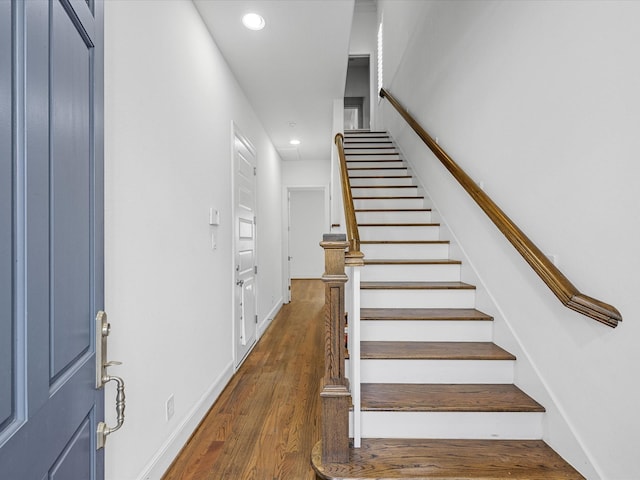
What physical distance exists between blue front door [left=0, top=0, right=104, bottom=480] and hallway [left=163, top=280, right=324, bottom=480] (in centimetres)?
115

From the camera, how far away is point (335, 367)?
5.23 ft

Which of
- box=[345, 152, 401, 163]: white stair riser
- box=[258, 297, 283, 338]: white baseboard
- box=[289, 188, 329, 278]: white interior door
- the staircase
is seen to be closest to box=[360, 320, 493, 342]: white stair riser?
the staircase

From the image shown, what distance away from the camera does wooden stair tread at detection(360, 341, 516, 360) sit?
1.85 m

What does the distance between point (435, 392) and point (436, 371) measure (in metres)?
0.13

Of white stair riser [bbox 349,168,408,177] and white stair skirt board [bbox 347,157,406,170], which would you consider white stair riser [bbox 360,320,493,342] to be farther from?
white stair skirt board [bbox 347,157,406,170]

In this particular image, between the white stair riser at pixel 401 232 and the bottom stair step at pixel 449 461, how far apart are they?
171cm

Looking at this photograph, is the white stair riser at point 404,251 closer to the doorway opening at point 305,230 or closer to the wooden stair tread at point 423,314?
the wooden stair tread at point 423,314

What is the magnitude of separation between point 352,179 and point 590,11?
2.71 m

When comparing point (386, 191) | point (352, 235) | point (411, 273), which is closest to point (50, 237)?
point (352, 235)

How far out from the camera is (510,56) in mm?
1828

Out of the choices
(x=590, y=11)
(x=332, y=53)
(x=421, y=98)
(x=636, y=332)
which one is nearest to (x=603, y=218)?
(x=636, y=332)

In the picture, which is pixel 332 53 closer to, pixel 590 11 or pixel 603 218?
pixel 590 11

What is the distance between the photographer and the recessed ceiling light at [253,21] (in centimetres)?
233

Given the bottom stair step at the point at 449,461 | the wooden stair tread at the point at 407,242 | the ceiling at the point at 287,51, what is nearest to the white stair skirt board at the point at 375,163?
the ceiling at the point at 287,51
